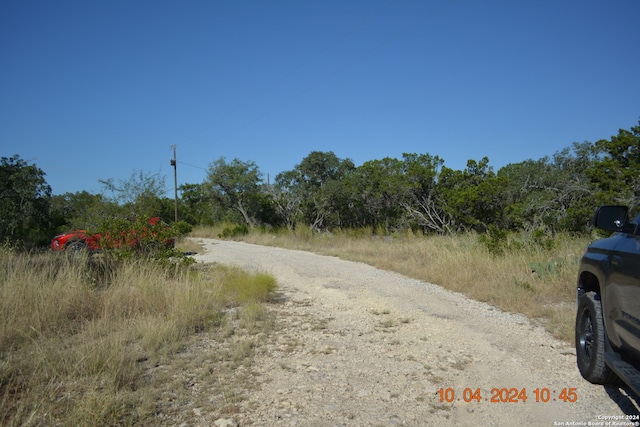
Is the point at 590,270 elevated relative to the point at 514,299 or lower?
elevated

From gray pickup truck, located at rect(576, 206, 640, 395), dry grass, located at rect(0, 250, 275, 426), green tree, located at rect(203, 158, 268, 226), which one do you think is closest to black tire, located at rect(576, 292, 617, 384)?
gray pickup truck, located at rect(576, 206, 640, 395)

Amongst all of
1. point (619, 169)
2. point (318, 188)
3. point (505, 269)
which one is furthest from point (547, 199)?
point (318, 188)

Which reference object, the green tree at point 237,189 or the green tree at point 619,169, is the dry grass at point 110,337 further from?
the green tree at point 237,189

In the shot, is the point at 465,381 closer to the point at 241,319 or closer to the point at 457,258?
the point at 241,319

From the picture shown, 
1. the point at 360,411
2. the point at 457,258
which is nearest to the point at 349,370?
the point at 360,411

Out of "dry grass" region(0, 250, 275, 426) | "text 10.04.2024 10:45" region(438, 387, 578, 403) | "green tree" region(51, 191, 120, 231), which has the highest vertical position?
"green tree" region(51, 191, 120, 231)

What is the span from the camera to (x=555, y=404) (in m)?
3.73

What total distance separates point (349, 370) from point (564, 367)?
91.9 inches

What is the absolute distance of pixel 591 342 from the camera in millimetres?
4176

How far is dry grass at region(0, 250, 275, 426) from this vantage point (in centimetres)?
346

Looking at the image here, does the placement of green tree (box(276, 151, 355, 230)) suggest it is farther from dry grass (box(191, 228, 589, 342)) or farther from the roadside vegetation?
dry grass (box(191, 228, 589, 342))

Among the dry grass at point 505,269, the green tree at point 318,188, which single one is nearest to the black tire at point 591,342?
the dry grass at point 505,269

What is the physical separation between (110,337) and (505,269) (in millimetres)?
7852

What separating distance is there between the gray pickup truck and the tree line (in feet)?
25.6
